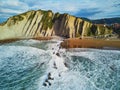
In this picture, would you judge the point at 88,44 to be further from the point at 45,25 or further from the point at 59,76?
the point at 45,25

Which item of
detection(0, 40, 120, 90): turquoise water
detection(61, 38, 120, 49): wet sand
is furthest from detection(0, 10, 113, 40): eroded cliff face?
detection(0, 40, 120, 90): turquoise water

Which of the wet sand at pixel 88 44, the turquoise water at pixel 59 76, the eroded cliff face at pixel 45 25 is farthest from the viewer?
the eroded cliff face at pixel 45 25

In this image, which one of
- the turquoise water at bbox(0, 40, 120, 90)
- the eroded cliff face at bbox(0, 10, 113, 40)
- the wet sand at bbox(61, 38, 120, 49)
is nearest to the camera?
the turquoise water at bbox(0, 40, 120, 90)

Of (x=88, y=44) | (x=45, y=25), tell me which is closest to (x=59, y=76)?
(x=88, y=44)

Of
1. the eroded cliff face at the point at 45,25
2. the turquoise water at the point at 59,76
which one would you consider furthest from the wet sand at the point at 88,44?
the eroded cliff face at the point at 45,25

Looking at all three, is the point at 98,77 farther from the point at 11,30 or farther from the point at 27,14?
the point at 27,14

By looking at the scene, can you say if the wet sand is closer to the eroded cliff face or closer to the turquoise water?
the turquoise water

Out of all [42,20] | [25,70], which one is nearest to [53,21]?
[42,20]

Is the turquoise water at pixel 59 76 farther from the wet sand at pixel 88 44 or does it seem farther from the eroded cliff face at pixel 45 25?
the eroded cliff face at pixel 45 25
